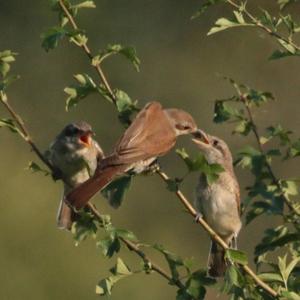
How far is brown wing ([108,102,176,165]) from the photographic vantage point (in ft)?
16.1

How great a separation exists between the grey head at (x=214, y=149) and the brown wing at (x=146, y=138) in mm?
294

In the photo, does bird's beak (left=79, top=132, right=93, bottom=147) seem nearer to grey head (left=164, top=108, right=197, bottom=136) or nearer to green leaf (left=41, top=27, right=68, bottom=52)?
grey head (left=164, top=108, right=197, bottom=136)

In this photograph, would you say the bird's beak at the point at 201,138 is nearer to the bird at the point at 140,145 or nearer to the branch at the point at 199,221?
the bird at the point at 140,145

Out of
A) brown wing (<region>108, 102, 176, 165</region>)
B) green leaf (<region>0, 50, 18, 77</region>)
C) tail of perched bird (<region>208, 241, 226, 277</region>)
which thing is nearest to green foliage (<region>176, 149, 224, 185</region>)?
brown wing (<region>108, 102, 176, 165</region>)

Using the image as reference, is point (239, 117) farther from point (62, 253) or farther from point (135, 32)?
point (135, 32)

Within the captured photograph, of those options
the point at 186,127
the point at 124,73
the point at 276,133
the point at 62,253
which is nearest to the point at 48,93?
the point at 124,73

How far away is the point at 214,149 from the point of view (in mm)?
5695

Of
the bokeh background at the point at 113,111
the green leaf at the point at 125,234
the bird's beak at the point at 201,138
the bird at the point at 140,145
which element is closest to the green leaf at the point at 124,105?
the bird at the point at 140,145

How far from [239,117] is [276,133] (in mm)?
170

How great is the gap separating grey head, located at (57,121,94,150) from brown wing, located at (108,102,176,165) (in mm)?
600

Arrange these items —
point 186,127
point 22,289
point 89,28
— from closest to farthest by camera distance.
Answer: point 186,127, point 22,289, point 89,28

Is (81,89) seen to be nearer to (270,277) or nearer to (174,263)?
(174,263)

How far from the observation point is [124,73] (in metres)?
18.8

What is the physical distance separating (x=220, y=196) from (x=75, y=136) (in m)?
0.72
